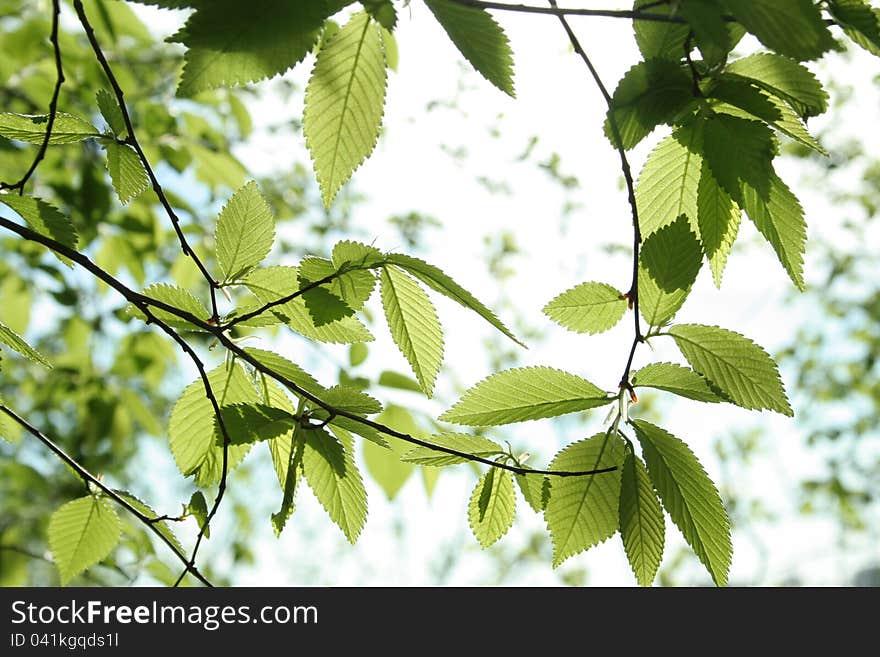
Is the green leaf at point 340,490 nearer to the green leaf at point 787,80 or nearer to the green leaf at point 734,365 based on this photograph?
the green leaf at point 734,365

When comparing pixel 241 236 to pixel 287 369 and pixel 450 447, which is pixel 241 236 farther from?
pixel 450 447

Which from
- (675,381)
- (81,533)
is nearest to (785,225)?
(675,381)

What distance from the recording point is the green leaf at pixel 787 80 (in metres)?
0.59

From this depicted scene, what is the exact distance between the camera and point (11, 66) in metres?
2.12

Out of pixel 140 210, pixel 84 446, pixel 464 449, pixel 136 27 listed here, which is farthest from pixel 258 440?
pixel 84 446

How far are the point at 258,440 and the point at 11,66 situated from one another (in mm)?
1979

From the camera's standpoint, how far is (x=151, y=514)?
2.99 feet

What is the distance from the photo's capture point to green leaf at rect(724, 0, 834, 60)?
0.46 metres

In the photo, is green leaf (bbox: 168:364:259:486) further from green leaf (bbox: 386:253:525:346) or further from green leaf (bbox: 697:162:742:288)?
green leaf (bbox: 697:162:742:288)

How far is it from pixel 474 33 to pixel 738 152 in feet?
0.73

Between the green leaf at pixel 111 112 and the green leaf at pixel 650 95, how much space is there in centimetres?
46


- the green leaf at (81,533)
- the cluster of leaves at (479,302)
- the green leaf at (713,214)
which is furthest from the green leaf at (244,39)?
the green leaf at (81,533)

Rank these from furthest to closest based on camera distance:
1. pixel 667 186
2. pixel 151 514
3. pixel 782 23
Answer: pixel 151 514 < pixel 667 186 < pixel 782 23

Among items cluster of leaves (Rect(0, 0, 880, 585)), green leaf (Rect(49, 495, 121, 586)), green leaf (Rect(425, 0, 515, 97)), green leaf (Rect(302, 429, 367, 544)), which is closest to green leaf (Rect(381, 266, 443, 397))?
cluster of leaves (Rect(0, 0, 880, 585))
